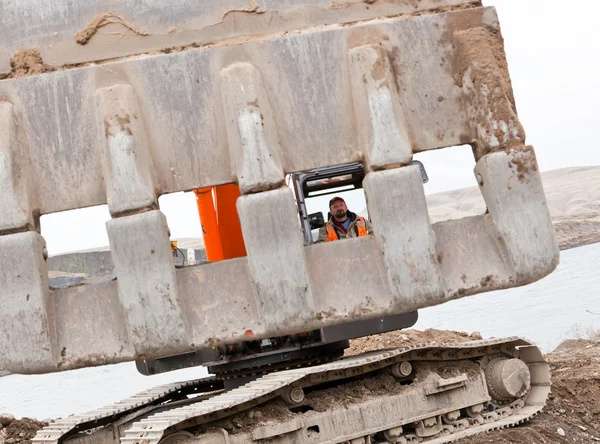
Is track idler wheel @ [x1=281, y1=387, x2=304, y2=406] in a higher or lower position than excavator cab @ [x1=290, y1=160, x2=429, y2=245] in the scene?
lower

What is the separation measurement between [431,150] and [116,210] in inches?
60.7

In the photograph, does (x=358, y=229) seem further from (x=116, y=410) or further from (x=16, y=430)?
(x=16, y=430)

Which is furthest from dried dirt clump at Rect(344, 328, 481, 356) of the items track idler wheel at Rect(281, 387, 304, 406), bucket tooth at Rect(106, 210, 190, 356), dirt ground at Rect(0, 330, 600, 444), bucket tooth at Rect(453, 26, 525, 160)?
bucket tooth at Rect(106, 210, 190, 356)

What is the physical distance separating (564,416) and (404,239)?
4.18 metres

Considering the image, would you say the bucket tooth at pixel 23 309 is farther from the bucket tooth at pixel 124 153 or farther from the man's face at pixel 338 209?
the man's face at pixel 338 209

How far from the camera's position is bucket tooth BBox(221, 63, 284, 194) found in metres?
4.23

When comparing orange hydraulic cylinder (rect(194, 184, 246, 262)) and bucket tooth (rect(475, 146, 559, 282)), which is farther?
orange hydraulic cylinder (rect(194, 184, 246, 262))

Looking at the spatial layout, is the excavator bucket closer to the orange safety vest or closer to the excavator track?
the excavator track

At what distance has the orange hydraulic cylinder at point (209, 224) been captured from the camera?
678cm

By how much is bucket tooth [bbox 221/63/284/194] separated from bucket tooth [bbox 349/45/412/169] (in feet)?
1.40

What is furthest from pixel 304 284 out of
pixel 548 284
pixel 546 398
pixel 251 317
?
pixel 548 284

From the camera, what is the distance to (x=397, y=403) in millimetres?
7148

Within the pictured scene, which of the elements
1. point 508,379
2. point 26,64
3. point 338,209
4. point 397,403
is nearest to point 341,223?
point 338,209

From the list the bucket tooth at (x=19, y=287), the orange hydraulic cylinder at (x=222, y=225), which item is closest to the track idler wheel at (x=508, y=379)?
the orange hydraulic cylinder at (x=222, y=225)
